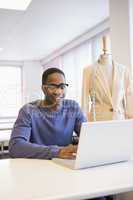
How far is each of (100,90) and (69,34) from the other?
342 centimetres

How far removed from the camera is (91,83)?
2717mm

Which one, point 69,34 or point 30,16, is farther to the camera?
point 69,34

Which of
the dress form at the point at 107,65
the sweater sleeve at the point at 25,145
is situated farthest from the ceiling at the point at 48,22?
the sweater sleeve at the point at 25,145

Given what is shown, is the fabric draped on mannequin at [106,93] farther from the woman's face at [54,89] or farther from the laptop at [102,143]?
the laptop at [102,143]

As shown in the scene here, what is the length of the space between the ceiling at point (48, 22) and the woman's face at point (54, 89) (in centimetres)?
243

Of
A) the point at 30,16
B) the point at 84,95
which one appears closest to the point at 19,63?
the point at 30,16

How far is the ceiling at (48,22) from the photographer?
165 inches

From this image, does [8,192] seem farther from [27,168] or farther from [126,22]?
[126,22]

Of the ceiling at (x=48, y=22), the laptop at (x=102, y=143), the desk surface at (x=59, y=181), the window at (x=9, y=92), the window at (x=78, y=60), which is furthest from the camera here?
the window at (x=9, y=92)

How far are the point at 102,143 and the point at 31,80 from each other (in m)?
7.73

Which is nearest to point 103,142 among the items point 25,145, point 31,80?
point 25,145

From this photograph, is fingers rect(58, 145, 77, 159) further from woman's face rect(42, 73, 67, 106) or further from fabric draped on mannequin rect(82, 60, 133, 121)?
fabric draped on mannequin rect(82, 60, 133, 121)

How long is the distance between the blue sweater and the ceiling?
2.54 metres

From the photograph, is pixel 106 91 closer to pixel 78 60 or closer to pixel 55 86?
pixel 55 86
